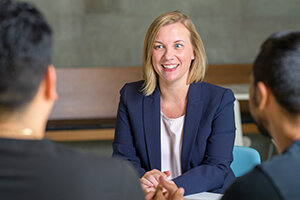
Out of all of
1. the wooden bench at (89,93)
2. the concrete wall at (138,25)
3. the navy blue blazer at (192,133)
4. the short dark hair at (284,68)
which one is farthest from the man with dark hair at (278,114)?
the concrete wall at (138,25)

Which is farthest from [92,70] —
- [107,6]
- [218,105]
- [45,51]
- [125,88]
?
[45,51]

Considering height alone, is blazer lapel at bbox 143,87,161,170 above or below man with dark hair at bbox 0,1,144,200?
below

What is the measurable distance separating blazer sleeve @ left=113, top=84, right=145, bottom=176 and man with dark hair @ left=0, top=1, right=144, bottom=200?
121 cm

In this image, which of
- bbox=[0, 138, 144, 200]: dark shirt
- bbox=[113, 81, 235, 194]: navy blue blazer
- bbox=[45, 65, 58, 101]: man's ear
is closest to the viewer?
bbox=[0, 138, 144, 200]: dark shirt

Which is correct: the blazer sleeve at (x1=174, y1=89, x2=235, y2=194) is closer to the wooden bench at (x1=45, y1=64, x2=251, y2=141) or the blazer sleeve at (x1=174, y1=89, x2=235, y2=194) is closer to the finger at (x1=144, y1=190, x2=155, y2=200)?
the finger at (x1=144, y1=190, x2=155, y2=200)

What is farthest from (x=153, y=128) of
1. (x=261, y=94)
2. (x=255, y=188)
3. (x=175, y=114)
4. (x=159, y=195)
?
(x=255, y=188)

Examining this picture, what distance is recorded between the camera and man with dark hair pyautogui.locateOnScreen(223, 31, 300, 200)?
965 millimetres

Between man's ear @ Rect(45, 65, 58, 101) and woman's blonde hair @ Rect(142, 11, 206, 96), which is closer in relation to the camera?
man's ear @ Rect(45, 65, 58, 101)

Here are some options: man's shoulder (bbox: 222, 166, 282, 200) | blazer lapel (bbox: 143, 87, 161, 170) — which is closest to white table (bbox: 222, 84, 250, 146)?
blazer lapel (bbox: 143, 87, 161, 170)

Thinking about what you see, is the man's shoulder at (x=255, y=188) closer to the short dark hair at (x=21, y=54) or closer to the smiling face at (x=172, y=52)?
the short dark hair at (x=21, y=54)

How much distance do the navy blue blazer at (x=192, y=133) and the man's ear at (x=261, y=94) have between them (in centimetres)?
87

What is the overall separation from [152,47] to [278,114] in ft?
4.04

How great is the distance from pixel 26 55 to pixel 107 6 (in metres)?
4.29

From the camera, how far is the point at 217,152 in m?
2.05
